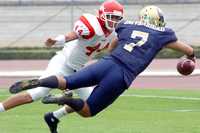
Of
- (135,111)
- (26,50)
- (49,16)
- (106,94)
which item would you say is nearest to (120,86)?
(106,94)

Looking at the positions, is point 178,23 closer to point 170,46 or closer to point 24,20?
point 24,20

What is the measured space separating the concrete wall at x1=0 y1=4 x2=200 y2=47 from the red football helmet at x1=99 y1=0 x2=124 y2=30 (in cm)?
1977

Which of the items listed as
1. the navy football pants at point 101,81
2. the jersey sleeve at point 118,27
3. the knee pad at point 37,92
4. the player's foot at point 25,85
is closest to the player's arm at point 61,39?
the knee pad at point 37,92

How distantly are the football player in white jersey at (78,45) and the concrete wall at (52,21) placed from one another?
63.8 ft

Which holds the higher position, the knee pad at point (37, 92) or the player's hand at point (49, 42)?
the player's hand at point (49, 42)

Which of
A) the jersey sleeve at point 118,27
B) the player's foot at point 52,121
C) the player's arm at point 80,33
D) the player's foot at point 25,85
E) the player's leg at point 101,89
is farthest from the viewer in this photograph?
the player's foot at point 52,121

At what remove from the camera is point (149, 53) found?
10.1 meters

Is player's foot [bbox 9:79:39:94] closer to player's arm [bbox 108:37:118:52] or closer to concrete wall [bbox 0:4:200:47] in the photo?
player's arm [bbox 108:37:118:52]

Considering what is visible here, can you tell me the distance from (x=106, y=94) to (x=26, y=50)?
66.9 feet

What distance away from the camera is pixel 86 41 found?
11312 millimetres

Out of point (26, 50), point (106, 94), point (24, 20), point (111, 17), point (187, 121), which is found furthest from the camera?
point (24, 20)

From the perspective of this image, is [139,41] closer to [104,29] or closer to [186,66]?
[186,66]

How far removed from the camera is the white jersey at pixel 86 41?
11.1m

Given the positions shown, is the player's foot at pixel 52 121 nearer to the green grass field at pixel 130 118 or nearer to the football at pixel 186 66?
the green grass field at pixel 130 118
